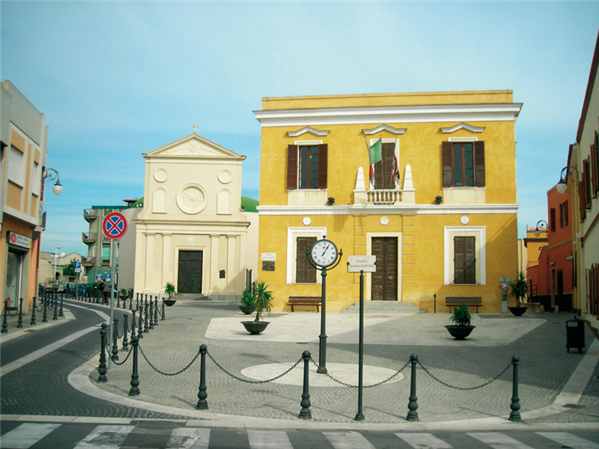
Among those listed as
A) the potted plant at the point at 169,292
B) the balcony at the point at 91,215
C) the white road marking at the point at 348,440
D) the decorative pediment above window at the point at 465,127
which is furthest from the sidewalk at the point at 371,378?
the balcony at the point at 91,215

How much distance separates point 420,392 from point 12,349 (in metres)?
10.1

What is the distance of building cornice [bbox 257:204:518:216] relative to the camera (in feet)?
85.8

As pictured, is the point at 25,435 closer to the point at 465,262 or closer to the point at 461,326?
the point at 461,326

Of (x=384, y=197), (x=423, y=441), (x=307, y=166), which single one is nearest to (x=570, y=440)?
(x=423, y=441)

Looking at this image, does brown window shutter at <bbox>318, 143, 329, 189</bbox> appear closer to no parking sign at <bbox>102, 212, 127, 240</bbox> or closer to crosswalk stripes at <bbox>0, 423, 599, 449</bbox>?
no parking sign at <bbox>102, 212, 127, 240</bbox>

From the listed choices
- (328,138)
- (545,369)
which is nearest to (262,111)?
(328,138)

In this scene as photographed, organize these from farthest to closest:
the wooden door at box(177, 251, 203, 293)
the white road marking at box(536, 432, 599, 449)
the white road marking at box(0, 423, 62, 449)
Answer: the wooden door at box(177, 251, 203, 293) < the white road marking at box(536, 432, 599, 449) < the white road marking at box(0, 423, 62, 449)

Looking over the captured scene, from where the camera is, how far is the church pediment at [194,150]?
145ft

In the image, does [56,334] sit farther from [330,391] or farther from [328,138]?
[328,138]

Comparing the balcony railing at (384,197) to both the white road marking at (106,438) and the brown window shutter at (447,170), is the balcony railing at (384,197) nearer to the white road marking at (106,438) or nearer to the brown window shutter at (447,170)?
the brown window shutter at (447,170)

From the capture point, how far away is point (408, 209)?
26328 mm

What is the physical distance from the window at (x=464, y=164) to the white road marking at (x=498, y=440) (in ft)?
63.7

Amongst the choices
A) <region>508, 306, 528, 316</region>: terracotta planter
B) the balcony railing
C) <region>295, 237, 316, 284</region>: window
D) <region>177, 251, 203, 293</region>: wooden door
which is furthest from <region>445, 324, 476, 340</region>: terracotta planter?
<region>177, 251, 203, 293</region>: wooden door

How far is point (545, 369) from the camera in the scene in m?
13.0
